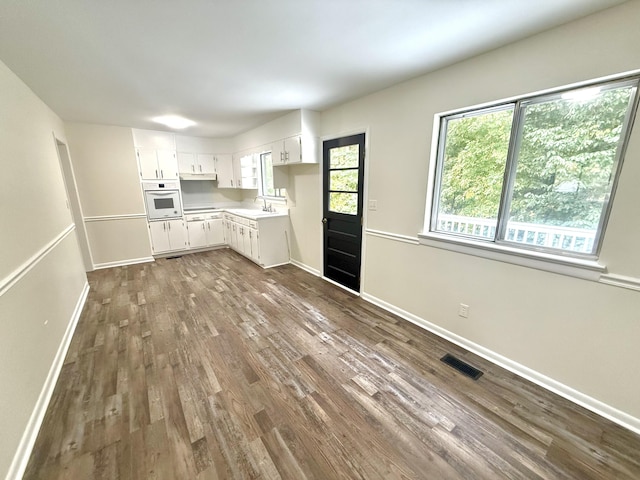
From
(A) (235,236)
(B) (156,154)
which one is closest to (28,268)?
(A) (235,236)

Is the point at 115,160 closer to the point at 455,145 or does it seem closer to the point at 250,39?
the point at 250,39

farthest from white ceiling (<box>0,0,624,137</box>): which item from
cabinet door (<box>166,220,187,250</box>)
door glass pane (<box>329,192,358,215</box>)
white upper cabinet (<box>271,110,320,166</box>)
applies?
cabinet door (<box>166,220,187,250</box>)

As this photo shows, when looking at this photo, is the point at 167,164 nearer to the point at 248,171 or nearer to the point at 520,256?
the point at 248,171

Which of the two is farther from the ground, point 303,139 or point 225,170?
point 303,139

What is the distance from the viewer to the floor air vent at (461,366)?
206 centimetres

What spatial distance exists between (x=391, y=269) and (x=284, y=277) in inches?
73.3

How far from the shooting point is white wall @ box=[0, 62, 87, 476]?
4.86ft

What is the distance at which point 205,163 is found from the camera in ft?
18.9

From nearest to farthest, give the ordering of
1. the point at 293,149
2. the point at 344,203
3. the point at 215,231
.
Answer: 1. the point at 344,203
2. the point at 293,149
3. the point at 215,231

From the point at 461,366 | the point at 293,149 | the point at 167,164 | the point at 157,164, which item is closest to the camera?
the point at 461,366

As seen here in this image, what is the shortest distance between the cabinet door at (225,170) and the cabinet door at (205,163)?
11 cm

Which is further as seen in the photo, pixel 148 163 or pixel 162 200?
pixel 162 200

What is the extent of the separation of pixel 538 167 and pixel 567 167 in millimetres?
163

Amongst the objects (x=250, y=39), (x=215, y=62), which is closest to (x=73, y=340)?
(x=215, y=62)
